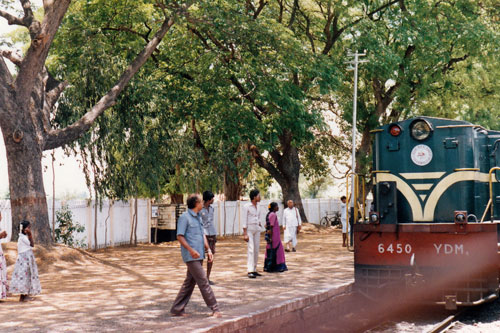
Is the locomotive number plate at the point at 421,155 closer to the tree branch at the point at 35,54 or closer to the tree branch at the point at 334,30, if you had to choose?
the tree branch at the point at 35,54

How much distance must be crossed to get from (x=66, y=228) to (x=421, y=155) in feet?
45.6

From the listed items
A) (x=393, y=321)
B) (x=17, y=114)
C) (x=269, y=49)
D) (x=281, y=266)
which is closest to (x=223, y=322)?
(x=393, y=321)

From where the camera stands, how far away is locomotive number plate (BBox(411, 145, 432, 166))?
11031 mm

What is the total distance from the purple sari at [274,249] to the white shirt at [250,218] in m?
0.76

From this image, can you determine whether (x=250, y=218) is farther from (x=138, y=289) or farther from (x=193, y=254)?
(x=193, y=254)

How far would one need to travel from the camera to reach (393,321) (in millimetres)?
10461

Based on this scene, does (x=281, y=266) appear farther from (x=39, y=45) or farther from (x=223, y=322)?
(x=39, y=45)

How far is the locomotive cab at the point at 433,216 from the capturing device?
32.8 ft

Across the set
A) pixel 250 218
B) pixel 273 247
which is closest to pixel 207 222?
pixel 250 218

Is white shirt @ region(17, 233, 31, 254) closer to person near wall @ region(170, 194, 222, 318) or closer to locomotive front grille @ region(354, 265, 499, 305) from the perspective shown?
person near wall @ region(170, 194, 222, 318)

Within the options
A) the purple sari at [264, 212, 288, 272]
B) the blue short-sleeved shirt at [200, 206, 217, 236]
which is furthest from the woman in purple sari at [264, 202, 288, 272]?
the blue short-sleeved shirt at [200, 206, 217, 236]

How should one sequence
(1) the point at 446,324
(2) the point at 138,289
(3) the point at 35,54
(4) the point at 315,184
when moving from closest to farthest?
1. (1) the point at 446,324
2. (2) the point at 138,289
3. (3) the point at 35,54
4. (4) the point at 315,184

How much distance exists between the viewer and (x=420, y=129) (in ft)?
36.5

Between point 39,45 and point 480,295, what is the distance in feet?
37.6
